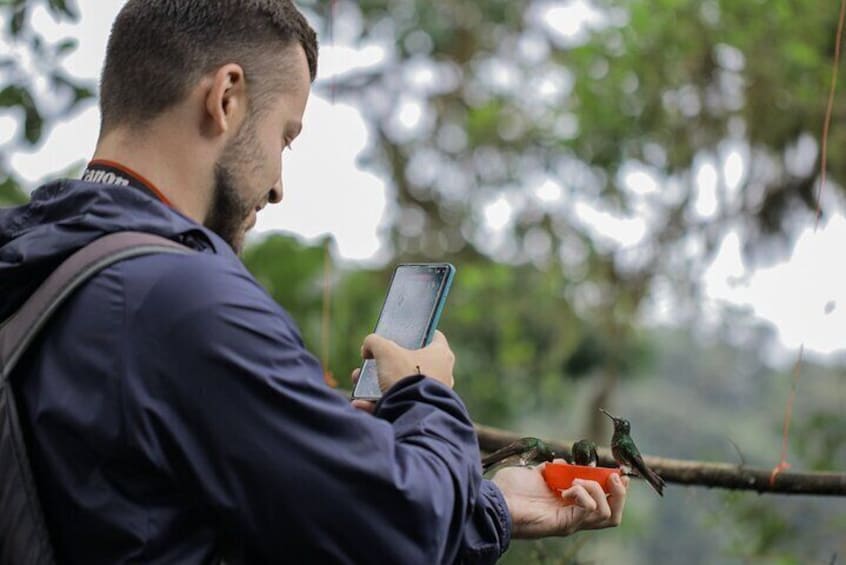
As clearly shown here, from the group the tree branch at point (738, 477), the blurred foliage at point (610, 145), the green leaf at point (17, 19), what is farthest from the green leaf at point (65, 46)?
the blurred foliage at point (610, 145)

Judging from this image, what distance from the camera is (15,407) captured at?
51.9 inches

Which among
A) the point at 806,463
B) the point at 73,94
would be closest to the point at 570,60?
the point at 806,463

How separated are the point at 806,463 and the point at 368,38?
461cm

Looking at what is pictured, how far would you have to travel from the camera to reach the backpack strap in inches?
51.1

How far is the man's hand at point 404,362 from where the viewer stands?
1554mm

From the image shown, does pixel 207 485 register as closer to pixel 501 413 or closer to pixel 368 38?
pixel 501 413

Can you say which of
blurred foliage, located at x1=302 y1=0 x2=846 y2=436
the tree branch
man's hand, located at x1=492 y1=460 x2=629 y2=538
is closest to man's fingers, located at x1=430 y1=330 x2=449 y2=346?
man's hand, located at x1=492 y1=460 x2=629 y2=538

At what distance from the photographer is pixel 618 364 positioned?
8.96m

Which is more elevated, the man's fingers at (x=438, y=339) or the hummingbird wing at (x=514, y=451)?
the man's fingers at (x=438, y=339)

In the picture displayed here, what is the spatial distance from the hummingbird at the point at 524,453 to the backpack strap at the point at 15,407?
0.72 metres

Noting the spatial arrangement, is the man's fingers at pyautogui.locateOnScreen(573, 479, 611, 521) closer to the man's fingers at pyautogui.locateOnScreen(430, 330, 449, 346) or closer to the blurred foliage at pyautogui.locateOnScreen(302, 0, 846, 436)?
the man's fingers at pyautogui.locateOnScreen(430, 330, 449, 346)

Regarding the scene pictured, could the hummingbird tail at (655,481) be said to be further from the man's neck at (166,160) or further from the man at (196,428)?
the man's neck at (166,160)

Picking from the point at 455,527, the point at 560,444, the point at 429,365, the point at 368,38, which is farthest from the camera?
the point at 368,38

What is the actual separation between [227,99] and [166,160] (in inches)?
4.2
